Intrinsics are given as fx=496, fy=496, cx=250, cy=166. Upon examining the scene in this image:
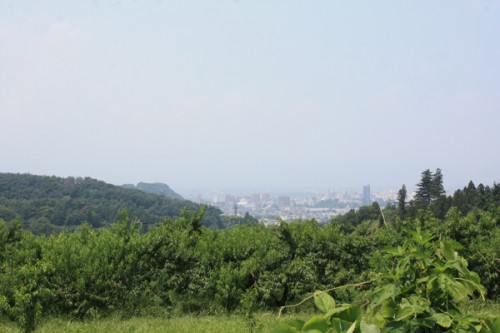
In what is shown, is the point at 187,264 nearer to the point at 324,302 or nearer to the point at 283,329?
the point at 324,302

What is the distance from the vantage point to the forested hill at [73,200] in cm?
5338

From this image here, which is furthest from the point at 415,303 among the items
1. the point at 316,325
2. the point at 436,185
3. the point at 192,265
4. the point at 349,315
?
the point at 436,185

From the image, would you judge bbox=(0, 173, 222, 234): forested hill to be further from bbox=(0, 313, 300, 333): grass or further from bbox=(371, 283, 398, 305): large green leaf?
bbox=(371, 283, 398, 305): large green leaf

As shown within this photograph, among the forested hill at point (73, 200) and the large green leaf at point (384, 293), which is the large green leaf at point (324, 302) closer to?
the large green leaf at point (384, 293)

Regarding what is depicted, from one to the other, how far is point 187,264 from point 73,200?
188 feet

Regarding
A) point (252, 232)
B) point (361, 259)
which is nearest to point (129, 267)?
point (252, 232)

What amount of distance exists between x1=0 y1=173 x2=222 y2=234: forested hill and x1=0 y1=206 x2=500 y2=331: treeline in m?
45.2

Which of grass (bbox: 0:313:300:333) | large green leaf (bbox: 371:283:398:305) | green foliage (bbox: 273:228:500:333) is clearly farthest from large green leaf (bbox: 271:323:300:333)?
grass (bbox: 0:313:300:333)

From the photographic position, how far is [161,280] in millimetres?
8148

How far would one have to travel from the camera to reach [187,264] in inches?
328

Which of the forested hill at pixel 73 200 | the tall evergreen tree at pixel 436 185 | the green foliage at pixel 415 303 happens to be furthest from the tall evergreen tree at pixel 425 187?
the green foliage at pixel 415 303

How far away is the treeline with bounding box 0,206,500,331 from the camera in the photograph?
7531mm

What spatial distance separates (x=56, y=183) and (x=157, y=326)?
257 ft

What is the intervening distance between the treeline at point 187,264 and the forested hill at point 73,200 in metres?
45.2
